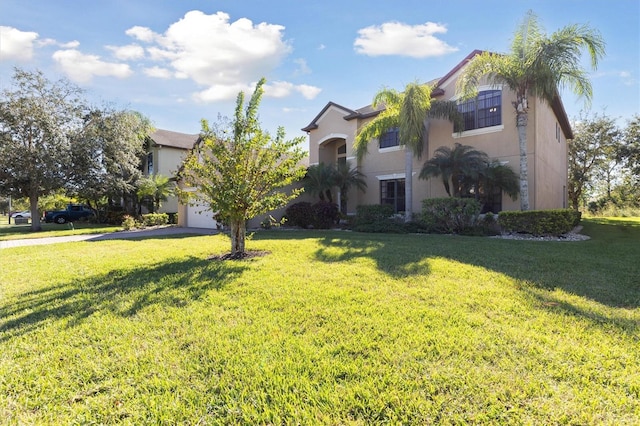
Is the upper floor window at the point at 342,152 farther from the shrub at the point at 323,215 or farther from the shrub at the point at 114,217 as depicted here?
the shrub at the point at 114,217

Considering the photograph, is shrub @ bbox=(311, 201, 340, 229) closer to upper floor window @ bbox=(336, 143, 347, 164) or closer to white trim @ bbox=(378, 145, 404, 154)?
white trim @ bbox=(378, 145, 404, 154)

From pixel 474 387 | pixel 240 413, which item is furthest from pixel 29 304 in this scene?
pixel 474 387

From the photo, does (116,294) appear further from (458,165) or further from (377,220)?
(458,165)

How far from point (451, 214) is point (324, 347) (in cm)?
1090

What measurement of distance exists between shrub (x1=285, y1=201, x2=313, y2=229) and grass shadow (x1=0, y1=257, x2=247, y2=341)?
381 inches

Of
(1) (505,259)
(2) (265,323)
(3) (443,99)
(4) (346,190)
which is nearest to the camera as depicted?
(2) (265,323)

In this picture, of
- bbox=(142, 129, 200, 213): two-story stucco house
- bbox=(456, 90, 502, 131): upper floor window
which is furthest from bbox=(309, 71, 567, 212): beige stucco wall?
bbox=(142, 129, 200, 213): two-story stucco house

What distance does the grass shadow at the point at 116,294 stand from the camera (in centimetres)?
412

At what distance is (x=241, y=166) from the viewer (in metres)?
7.50

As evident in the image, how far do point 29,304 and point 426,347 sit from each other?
553cm

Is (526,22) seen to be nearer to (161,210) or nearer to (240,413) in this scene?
(240,413)

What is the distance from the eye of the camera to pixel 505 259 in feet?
23.6

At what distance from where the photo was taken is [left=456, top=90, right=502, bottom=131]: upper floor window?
14180 mm

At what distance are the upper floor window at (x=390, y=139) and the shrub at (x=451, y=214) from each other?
5.47m
